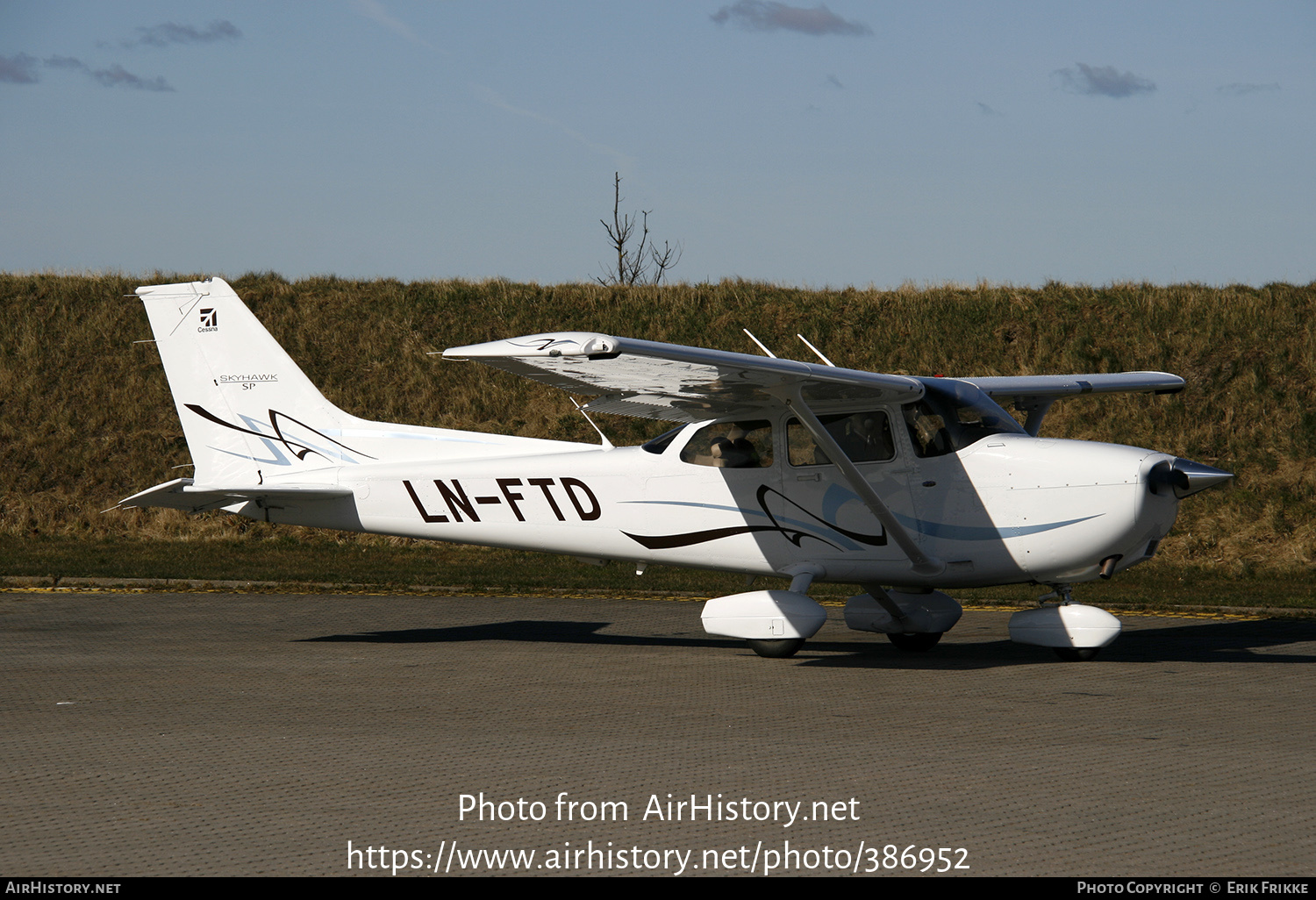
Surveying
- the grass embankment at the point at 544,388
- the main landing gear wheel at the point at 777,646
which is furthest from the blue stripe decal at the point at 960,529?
the grass embankment at the point at 544,388

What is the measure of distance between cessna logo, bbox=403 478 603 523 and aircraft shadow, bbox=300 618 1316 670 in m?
1.24

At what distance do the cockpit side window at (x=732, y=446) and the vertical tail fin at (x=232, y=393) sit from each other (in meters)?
3.69

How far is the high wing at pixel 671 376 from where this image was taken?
8.13 meters

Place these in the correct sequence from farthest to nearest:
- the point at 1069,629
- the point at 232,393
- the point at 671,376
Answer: the point at 232,393
the point at 1069,629
the point at 671,376

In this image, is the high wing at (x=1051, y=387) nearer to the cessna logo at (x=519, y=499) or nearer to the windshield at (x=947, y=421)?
the windshield at (x=947, y=421)

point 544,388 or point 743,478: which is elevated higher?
point 743,478

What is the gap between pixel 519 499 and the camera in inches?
457

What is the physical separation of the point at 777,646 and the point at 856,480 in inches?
62.7

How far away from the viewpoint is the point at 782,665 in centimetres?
1012

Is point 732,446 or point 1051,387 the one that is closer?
point 732,446

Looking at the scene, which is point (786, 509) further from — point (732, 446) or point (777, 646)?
point (777, 646)

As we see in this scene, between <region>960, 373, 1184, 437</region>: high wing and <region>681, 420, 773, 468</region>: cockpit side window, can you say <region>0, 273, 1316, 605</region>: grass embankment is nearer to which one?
<region>960, 373, 1184, 437</region>: high wing

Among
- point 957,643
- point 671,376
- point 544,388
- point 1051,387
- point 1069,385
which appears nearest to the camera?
point 671,376

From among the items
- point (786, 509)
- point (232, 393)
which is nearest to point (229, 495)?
point (232, 393)
